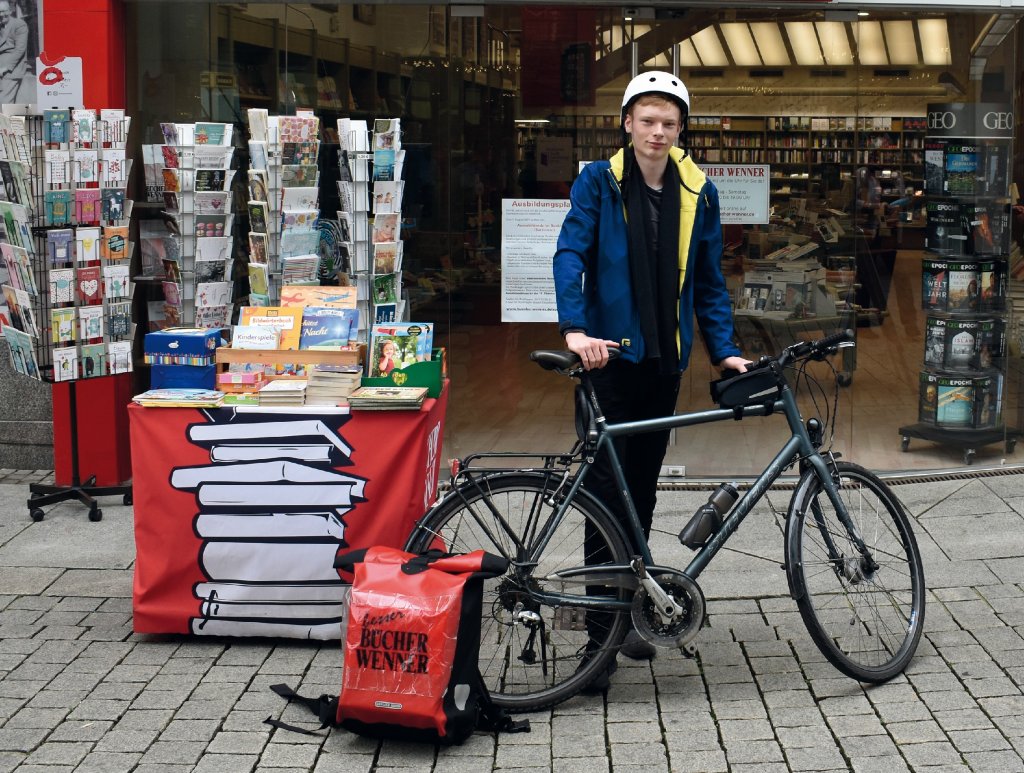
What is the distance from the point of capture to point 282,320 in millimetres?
5434

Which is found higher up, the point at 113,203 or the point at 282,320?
the point at 113,203

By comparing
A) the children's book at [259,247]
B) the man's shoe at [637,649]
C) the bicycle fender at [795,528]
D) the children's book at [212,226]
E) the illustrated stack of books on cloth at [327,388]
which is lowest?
the man's shoe at [637,649]

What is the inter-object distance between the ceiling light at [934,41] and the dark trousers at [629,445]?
374 cm

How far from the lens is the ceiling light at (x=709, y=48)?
7508 millimetres

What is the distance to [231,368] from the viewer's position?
5.38 m

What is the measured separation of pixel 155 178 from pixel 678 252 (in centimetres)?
384

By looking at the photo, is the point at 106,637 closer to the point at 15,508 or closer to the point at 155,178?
the point at 15,508

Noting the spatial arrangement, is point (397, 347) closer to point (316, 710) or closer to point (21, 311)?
point (316, 710)

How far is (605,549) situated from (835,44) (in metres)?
4.17

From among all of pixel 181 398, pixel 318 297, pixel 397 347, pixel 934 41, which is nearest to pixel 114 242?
pixel 318 297

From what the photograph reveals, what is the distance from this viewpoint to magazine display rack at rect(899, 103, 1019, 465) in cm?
793

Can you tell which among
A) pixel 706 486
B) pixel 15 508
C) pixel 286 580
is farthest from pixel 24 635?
pixel 706 486

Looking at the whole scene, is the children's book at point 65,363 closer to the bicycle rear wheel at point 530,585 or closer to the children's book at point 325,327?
the children's book at point 325,327

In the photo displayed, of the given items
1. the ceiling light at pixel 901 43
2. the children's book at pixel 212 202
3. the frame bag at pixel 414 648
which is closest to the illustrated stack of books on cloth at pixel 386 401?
the frame bag at pixel 414 648
